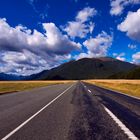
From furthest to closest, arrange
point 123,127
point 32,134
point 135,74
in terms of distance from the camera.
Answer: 1. point 135,74
2. point 123,127
3. point 32,134

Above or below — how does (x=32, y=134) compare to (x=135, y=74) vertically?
below

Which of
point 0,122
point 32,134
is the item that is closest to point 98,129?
point 32,134

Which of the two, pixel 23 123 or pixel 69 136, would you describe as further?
pixel 23 123

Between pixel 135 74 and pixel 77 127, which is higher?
pixel 135 74

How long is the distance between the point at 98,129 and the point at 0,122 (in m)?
3.81

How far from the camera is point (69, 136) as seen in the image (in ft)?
21.6

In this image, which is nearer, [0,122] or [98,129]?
[98,129]

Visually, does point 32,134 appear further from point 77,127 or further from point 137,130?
point 137,130

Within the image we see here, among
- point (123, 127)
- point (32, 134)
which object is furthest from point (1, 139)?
point (123, 127)

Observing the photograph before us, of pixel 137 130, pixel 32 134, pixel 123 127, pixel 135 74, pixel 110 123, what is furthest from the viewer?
pixel 135 74

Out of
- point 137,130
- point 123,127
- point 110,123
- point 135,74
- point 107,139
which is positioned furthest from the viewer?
point 135,74

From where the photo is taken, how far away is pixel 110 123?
8.55 meters

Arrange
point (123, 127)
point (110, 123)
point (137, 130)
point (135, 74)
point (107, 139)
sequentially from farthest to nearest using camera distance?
1. point (135, 74)
2. point (110, 123)
3. point (123, 127)
4. point (137, 130)
5. point (107, 139)

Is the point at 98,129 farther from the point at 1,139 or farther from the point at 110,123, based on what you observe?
the point at 1,139
